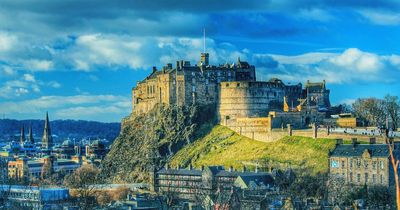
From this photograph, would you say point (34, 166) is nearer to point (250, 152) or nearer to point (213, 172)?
point (250, 152)

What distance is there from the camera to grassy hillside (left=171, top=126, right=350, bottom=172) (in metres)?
87.5

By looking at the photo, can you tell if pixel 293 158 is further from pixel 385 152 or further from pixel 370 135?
pixel 385 152

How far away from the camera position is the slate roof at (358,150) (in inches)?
2957

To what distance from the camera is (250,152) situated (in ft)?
324

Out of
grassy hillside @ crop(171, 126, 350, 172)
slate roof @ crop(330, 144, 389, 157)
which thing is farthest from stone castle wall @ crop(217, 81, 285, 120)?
slate roof @ crop(330, 144, 389, 157)

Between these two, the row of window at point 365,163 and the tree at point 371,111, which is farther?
the tree at point 371,111

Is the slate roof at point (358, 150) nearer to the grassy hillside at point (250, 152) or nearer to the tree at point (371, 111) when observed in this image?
the grassy hillside at point (250, 152)

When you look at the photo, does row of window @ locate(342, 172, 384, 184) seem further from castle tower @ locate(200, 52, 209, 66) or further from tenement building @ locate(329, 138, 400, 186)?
castle tower @ locate(200, 52, 209, 66)

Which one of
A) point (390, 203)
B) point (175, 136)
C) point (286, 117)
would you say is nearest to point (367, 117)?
point (286, 117)

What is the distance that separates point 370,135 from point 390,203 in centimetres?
1851

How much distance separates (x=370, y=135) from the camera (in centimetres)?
8494

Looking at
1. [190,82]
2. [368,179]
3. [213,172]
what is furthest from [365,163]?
[190,82]

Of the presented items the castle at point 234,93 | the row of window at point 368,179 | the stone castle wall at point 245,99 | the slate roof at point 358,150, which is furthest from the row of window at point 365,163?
the stone castle wall at point 245,99

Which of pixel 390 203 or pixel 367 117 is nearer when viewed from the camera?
pixel 390 203
